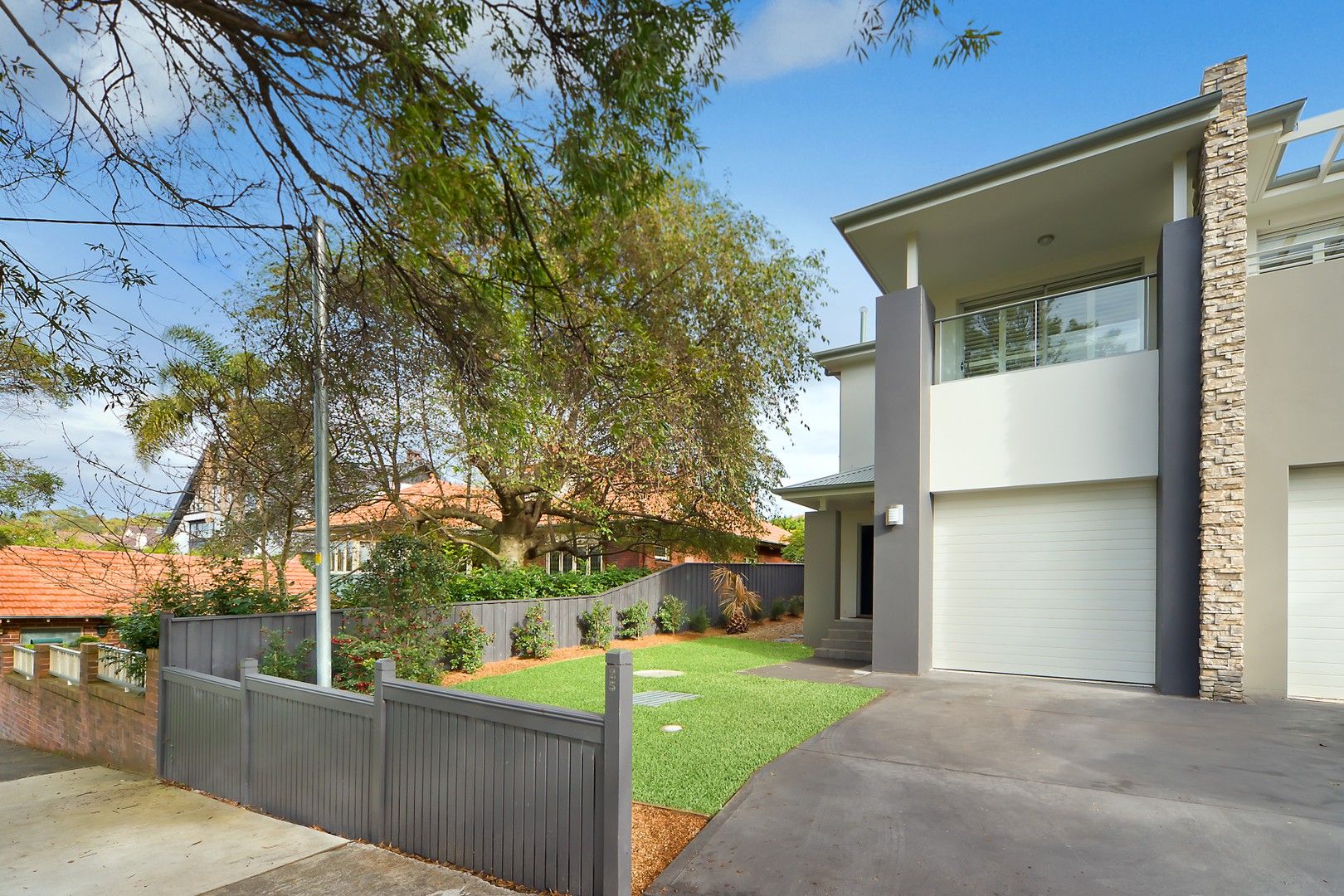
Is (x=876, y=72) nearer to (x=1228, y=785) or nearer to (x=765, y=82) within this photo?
(x=765, y=82)

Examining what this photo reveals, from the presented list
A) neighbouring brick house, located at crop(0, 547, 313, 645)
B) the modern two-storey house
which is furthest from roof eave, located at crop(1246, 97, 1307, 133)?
neighbouring brick house, located at crop(0, 547, 313, 645)

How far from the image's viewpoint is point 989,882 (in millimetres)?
3836

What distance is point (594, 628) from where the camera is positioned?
1450cm

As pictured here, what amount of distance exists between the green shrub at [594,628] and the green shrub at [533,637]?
145 cm

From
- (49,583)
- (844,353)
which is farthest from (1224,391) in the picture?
(49,583)

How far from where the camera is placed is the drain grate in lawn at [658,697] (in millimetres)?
8359

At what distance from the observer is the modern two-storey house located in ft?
26.9

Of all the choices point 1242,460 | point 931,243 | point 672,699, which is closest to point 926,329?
point 931,243

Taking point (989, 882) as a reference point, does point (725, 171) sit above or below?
above

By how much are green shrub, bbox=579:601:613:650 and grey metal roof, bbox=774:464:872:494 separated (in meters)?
4.24

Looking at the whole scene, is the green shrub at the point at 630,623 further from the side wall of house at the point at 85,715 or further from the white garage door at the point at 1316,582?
the white garage door at the point at 1316,582

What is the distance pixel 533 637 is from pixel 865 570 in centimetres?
651

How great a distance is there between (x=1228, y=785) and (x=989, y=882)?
2673mm

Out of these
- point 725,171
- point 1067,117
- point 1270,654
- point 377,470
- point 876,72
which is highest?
point 725,171
